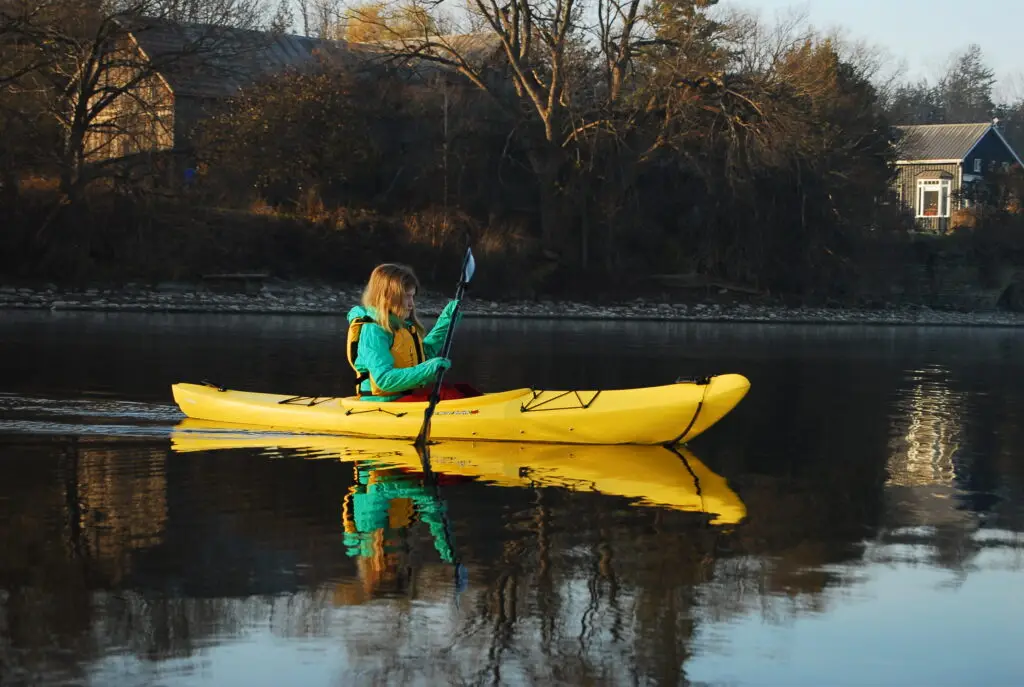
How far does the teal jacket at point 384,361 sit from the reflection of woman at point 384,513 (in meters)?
0.93

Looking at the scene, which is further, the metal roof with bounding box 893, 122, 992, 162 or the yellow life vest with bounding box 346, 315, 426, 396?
the metal roof with bounding box 893, 122, 992, 162

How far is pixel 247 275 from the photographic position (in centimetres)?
3369

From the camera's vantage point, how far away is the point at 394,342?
11.0 m

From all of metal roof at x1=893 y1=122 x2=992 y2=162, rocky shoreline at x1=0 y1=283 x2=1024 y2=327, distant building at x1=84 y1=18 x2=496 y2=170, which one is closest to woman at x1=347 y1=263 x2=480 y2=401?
rocky shoreline at x1=0 y1=283 x2=1024 y2=327

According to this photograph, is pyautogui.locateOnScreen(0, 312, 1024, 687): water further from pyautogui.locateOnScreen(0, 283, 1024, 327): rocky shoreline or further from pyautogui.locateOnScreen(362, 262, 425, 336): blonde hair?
pyautogui.locateOnScreen(0, 283, 1024, 327): rocky shoreline

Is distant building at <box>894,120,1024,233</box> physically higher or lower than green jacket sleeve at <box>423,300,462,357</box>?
higher

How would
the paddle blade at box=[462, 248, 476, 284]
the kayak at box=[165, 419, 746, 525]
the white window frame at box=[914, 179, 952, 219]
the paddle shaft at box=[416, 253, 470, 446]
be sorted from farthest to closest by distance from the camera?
the white window frame at box=[914, 179, 952, 219] < the paddle blade at box=[462, 248, 476, 284] < the paddle shaft at box=[416, 253, 470, 446] < the kayak at box=[165, 419, 746, 525]

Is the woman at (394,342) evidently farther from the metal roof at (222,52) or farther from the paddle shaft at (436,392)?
the metal roof at (222,52)

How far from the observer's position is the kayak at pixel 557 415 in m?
11.0

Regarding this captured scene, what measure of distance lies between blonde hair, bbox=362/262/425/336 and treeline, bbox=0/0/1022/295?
22.6m

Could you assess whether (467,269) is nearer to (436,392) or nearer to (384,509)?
(436,392)

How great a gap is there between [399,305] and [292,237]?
24525 mm

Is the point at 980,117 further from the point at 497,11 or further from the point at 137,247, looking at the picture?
the point at 137,247

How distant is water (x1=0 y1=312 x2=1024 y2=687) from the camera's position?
547cm
